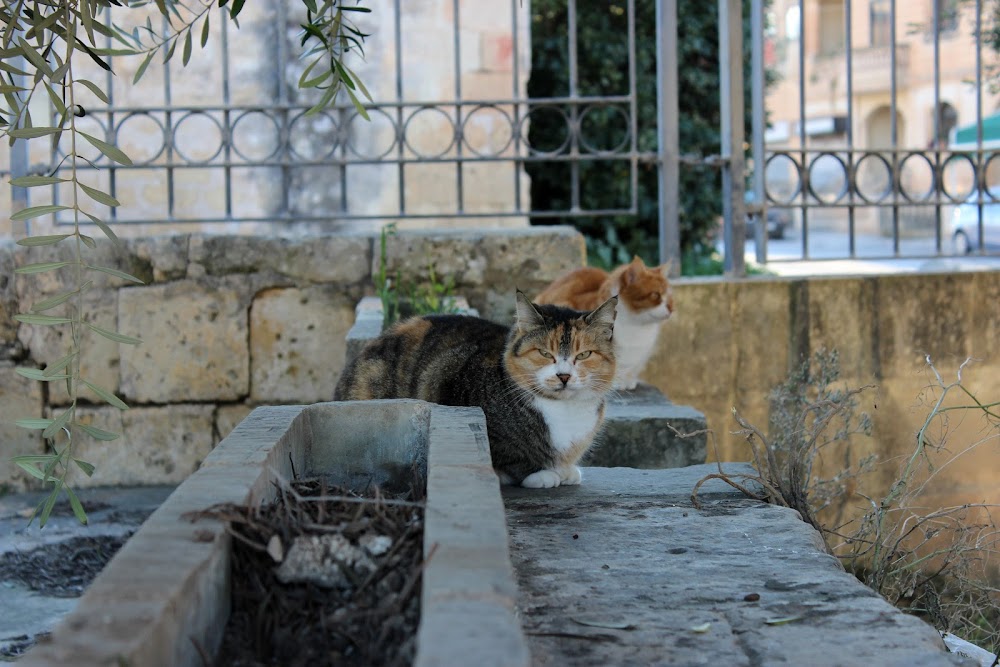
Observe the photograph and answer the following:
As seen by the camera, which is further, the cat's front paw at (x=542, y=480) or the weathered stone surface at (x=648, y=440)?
the weathered stone surface at (x=648, y=440)

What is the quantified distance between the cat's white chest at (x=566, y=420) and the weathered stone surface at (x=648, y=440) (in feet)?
2.21

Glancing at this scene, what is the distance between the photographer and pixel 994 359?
18.9 ft

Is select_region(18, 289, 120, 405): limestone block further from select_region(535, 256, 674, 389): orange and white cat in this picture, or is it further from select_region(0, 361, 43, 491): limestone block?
select_region(535, 256, 674, 389): orange and white cat

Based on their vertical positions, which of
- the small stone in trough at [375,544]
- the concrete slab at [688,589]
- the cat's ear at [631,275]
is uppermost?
the cat's ear at [631,275]

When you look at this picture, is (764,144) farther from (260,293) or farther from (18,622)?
(18,622)

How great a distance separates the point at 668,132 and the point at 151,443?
2992 mm

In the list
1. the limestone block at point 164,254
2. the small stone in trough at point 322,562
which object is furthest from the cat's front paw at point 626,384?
the small stone in trough at point 322,562

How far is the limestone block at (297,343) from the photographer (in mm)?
5332

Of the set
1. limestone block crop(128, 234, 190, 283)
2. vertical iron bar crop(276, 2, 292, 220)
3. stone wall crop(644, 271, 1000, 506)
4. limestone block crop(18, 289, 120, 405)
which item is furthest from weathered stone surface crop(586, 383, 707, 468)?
limestone block crop(18, 289, 120, 405)

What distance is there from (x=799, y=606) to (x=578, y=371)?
122 centimetres

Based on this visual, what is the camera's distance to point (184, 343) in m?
5.31

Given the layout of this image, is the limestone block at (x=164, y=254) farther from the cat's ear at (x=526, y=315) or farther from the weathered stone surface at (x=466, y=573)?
the weathered stone surface at (x=466, y=573)

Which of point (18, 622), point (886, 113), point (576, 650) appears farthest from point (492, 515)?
point (886, 113)

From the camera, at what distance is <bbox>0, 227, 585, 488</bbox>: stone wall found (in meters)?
5.28
